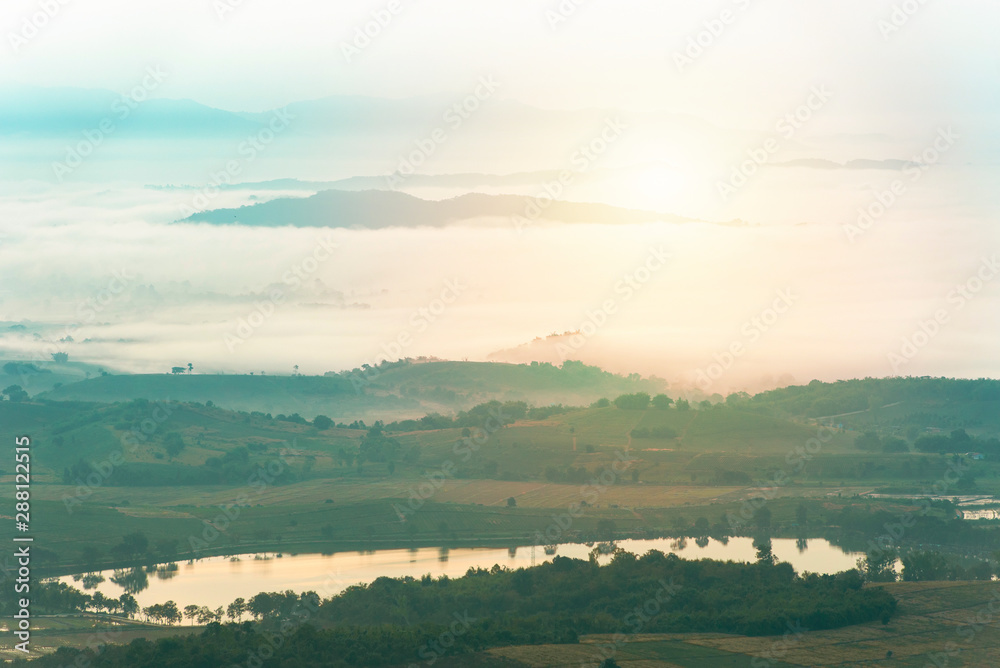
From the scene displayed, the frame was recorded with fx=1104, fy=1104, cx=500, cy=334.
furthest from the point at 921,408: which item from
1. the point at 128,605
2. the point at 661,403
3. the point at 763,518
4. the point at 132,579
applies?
the point at 128,605

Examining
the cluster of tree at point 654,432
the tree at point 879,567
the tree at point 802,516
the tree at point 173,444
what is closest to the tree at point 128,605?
the tree at point 879,567

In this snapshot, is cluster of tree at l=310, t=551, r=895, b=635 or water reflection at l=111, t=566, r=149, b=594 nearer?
cluster of tree at l=310, t=551, r=895, b=635

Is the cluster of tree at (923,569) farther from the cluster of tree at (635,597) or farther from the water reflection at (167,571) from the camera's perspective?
the water reflection at (167,571)

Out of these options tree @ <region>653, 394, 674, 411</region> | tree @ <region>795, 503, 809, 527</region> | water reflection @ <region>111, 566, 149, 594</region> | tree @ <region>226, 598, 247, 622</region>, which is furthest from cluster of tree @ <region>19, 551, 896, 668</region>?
tree @ <region>653, 394, 674, 411</region>

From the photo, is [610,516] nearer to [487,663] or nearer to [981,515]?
[981,515]

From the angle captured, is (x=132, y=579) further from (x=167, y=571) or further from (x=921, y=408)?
(x=921, y=408)

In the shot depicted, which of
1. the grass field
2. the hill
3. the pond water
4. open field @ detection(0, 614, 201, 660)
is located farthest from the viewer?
the hill

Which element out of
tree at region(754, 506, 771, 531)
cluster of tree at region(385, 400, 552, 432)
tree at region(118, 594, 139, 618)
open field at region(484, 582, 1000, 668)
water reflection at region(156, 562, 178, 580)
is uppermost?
cluster of tree at region(385, 400, 552, 432)

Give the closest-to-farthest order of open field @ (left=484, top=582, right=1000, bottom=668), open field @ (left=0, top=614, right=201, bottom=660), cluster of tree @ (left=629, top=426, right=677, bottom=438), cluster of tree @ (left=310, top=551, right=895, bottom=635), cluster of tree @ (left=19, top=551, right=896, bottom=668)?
cluster of tree @ (left=19, top=551, right=896, bottom=668) → open field @ (left=484, top=582, right=1000, bottom=668) → open field @ (left=0, top=614, right=201, bottom=660) → cluster of tree @ (left=310, top=551, right=895, bottom=635) → cluster of tree @ (left=629, top=426, right=677, bottom=438)

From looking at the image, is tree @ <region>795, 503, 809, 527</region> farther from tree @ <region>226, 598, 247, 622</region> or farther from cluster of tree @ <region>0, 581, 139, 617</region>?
cluster of tree @ <region>0, 581, 139, 617</region>
